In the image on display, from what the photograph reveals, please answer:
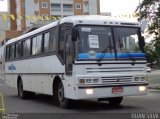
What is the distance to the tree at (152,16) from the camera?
99.5ft

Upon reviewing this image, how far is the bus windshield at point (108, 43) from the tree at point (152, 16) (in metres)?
15.0

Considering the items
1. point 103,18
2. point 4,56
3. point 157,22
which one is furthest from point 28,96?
point 157,22

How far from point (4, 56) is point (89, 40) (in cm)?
1303

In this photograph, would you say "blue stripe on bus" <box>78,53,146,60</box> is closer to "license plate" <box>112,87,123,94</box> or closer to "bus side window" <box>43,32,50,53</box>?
"license plate" <box>112,87,123,94</box>

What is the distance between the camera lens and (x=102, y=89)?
1454 centimetres

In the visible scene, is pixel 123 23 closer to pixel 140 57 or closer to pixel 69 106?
pixel 140 57

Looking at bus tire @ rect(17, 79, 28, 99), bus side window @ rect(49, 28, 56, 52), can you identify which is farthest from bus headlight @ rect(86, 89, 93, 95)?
bus tire @ rect(17, 79, 28, 99)

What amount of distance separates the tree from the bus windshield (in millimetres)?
15017

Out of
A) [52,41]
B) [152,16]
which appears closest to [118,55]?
[52,41]

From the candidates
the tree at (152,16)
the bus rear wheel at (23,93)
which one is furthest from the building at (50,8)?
the bus rear wheel at (23,93)

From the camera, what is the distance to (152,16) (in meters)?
30.8

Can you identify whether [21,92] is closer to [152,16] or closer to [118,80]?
[118,80]

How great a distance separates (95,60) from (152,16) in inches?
672

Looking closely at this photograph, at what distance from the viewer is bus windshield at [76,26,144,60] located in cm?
1466
